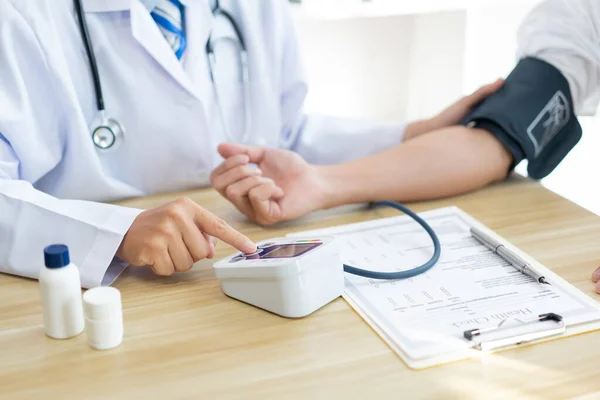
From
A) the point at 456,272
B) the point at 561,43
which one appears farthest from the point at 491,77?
the point at 456,272

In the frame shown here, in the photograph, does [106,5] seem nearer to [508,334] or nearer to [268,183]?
[268,183]

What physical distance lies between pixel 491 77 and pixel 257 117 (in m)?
1.11

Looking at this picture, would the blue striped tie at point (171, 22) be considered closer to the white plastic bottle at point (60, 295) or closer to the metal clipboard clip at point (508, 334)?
the white plastic bottle at point (60, 295)

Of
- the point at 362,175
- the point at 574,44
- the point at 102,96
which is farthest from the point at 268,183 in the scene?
the point at 574,44

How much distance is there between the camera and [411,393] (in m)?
0.62

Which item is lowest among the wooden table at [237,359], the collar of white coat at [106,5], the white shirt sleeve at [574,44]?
the wooden table at [237,359]

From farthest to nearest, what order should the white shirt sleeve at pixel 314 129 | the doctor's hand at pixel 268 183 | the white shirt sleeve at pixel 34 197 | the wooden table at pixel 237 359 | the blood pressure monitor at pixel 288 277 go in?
the white shirt sleeve at pixel 314 129
the doctor's hand at pixel 268 183
the white shirt sleeve at pixel 34 197
the blood pressure monitor at pixel 288 277
the wooden table at pixel 237 359

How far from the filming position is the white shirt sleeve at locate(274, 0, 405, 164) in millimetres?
1278

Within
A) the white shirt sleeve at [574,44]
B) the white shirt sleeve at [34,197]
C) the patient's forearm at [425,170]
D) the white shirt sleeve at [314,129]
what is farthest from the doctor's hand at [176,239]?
the white shirt sleeve at [574,44]

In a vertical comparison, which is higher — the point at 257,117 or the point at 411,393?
the point at 257,117

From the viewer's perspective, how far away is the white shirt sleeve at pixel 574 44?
116 cm

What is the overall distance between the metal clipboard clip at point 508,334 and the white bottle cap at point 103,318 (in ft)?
1.15

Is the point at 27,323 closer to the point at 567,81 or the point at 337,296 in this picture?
the point at 337,296

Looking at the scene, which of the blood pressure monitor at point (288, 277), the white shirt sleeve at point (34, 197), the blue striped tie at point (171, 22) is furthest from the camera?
the blue striped tie at point (171, 22)
